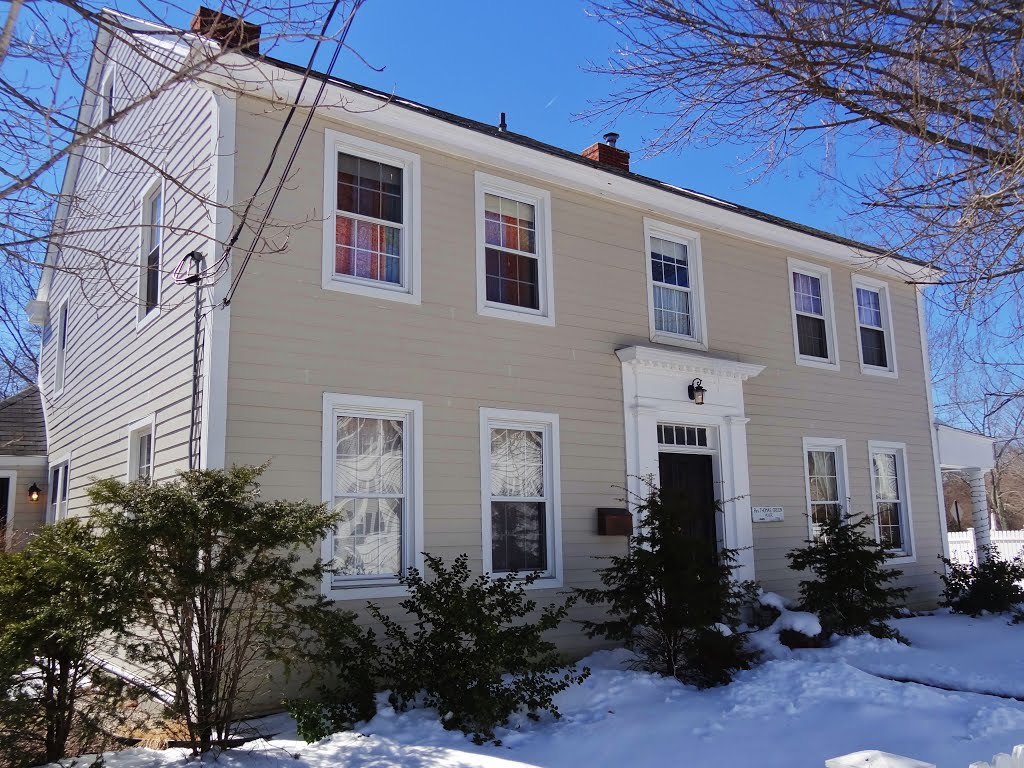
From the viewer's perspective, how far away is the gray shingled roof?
1447 cm

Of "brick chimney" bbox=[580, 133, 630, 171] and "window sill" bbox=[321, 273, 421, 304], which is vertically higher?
"brick chimney" bbox=[580, 133, 630, 171]

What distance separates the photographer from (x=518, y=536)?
365 inches

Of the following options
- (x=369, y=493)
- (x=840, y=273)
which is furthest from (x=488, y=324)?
(x=840, y=273)

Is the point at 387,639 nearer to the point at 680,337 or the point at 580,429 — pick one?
the point at 580,429

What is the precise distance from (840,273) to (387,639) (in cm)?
921

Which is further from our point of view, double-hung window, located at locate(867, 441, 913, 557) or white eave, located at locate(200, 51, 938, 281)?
double-hung window, located at locate(867, 441, 913, 557)

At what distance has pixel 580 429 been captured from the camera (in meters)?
9.84

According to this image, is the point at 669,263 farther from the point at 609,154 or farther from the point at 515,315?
the point at 515,315

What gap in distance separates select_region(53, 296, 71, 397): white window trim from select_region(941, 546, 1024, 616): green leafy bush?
1367cm

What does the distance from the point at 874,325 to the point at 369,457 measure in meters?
9.23

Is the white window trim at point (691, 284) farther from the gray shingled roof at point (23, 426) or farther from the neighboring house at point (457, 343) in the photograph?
the gray shingled roof at point (23, 426)

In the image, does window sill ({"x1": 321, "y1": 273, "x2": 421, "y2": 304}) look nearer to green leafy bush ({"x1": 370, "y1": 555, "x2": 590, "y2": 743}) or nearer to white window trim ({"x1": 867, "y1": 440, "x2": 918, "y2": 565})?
green leafy bush ({"x1": 370, "y1": 555, "x2": 590, "y2": 743})

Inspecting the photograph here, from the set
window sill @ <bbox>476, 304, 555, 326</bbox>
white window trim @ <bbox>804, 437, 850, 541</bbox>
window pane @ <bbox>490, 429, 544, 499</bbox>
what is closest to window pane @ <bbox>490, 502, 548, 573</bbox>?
window pane @ <bbox>490, 429, 544, 499</bbox>

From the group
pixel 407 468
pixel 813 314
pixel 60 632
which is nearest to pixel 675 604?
pixel 407 468
